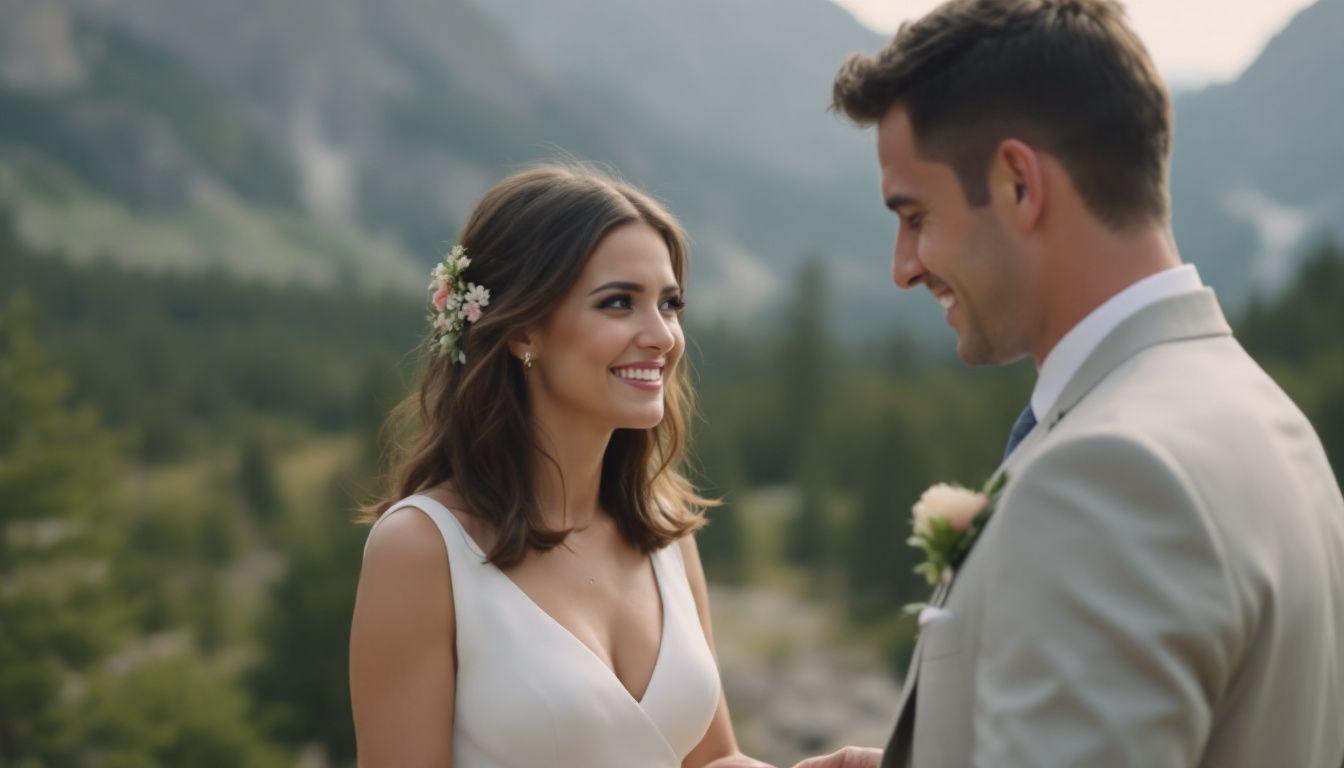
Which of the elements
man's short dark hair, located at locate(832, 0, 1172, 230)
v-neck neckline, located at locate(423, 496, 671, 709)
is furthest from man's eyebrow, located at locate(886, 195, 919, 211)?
v-neck neckline, located at locate(423, 496, 671, 709)

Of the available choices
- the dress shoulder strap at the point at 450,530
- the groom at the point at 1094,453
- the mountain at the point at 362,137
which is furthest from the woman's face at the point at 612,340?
the mountain at the point at 362,137

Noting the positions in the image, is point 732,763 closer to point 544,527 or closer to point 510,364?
point 544,527

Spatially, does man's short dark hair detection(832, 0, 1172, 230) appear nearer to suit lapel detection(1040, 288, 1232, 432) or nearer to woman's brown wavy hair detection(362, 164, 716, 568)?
suit lapel detection(1040, 288, 1232, 432)

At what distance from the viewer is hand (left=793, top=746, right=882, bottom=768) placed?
3588mm

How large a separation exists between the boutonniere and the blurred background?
242cm

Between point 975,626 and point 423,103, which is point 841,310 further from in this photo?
point 975,626

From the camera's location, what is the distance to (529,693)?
3.99m

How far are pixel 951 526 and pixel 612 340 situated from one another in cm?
199

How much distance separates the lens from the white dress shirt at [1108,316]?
8.46 ft

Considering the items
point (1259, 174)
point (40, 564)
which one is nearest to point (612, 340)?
point (40, 564)

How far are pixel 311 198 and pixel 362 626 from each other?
500 ft

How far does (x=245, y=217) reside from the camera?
5463 inches

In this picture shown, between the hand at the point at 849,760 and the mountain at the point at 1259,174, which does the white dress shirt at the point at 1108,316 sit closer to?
the hand at the point at 849,760

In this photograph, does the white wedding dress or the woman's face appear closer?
the white wedding dress
